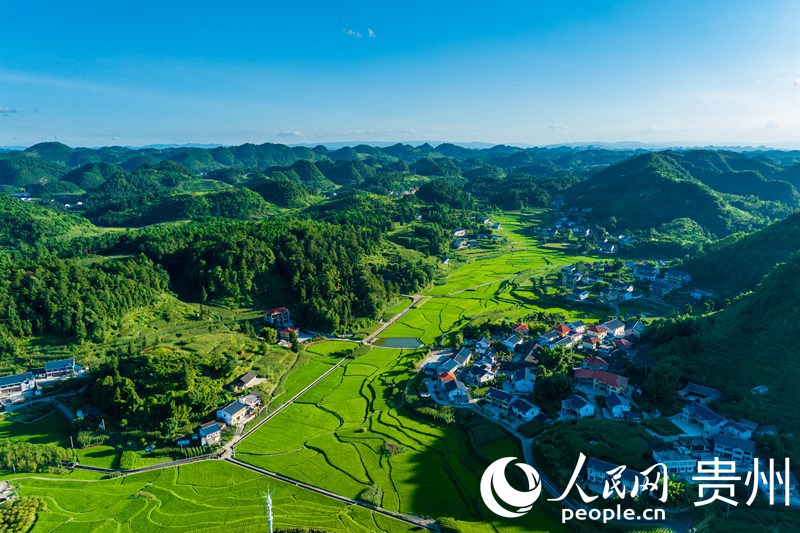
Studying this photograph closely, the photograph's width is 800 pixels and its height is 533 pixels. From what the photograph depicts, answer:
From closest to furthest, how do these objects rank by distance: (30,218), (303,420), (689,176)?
(303,420) < (30,218) < (689,176)

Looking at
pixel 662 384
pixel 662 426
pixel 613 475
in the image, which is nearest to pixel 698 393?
pixel 662 384

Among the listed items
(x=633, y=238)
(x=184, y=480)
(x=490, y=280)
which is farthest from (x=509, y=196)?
(x=184, y=480)

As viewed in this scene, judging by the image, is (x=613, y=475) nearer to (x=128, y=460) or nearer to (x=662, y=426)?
(x=662, y=426)

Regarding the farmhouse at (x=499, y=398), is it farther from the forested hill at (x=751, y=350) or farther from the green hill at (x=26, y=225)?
the green hill at (x=26, y=225)

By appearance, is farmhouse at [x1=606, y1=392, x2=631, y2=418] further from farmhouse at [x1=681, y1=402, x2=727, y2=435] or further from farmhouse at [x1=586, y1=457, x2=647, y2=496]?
farmhouse at [x1=586, y1=457, x2=647, y2=496]

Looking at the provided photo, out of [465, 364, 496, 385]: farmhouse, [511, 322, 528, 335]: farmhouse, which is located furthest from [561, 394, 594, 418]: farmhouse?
[511, 322, 528, 335]: farmhouse

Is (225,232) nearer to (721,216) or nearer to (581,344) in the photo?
(581,344)
